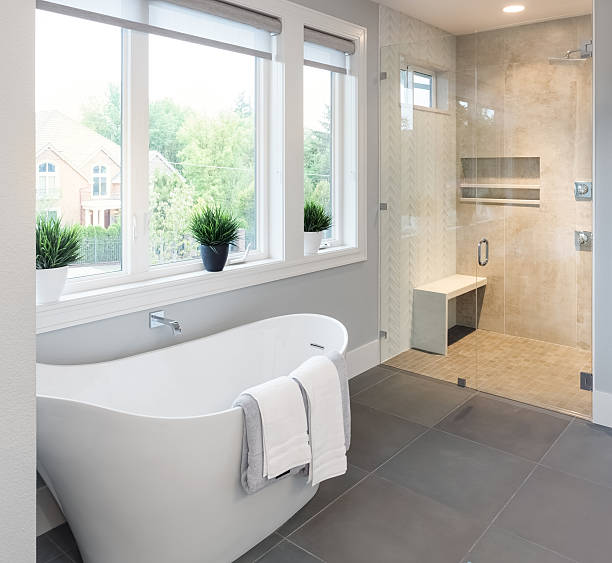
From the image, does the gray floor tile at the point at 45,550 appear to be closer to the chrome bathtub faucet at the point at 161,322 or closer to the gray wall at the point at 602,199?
the chrome bathtub faucet at the point at 161,322

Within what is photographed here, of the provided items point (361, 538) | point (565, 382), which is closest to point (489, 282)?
point (565, 382)

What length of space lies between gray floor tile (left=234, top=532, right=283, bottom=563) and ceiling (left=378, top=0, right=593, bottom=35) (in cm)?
340

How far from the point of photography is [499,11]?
12.7 ft

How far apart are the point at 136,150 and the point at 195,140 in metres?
0.41

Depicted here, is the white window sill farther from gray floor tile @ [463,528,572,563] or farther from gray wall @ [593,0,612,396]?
gray floor tile @ [463,528,572,563]

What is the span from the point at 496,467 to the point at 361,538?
90 centimetres

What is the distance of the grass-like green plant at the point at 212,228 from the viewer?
2830 mm

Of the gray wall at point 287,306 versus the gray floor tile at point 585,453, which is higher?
the gray wall at point 287,306

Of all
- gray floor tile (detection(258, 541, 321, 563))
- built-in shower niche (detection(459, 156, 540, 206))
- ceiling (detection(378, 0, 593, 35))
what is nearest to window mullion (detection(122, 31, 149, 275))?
gray floor tile (detection(258, 541, 321, 563))

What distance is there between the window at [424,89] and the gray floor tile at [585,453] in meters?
2.27

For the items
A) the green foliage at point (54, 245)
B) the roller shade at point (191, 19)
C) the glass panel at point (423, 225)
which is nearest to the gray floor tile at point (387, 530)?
the green foliage at point (54, 245)

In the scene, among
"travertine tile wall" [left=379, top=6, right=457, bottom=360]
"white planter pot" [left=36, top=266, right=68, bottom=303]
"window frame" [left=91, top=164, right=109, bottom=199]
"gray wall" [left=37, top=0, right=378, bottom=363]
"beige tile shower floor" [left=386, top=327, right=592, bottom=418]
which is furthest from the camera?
"travertine tile wall" [left=379, top=6, right=457, bottom=360]

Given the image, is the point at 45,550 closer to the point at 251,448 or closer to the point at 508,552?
the point at 251,448

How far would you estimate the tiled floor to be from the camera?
2066 mm
